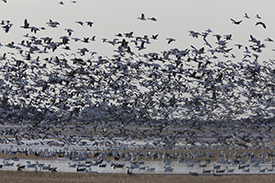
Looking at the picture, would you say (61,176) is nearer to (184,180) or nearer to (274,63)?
(184,180)

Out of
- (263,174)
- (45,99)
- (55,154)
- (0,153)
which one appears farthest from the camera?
(0,153)

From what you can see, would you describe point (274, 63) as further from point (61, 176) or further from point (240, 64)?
point (61, 176)

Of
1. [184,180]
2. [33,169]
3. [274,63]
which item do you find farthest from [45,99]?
[274,63]

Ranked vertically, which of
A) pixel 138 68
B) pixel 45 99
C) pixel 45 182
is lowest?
pixel 45 182

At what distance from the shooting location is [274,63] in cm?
3186

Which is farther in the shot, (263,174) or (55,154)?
(55,154)

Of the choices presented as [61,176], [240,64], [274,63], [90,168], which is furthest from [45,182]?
[274,63]

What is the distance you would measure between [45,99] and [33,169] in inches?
261

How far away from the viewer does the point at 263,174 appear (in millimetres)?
35062

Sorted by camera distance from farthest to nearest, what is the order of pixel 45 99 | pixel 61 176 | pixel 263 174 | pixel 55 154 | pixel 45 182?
pixel 55 154 → pixel 45 99 → pixel 263 174 → pixel 61 176 → pixel 45 182

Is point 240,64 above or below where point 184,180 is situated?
above

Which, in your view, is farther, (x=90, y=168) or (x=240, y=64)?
(x=90, y=168)

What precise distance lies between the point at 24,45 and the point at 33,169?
1275cm

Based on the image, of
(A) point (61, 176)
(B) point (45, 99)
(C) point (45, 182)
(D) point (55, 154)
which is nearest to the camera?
(C) point (45, 182)
